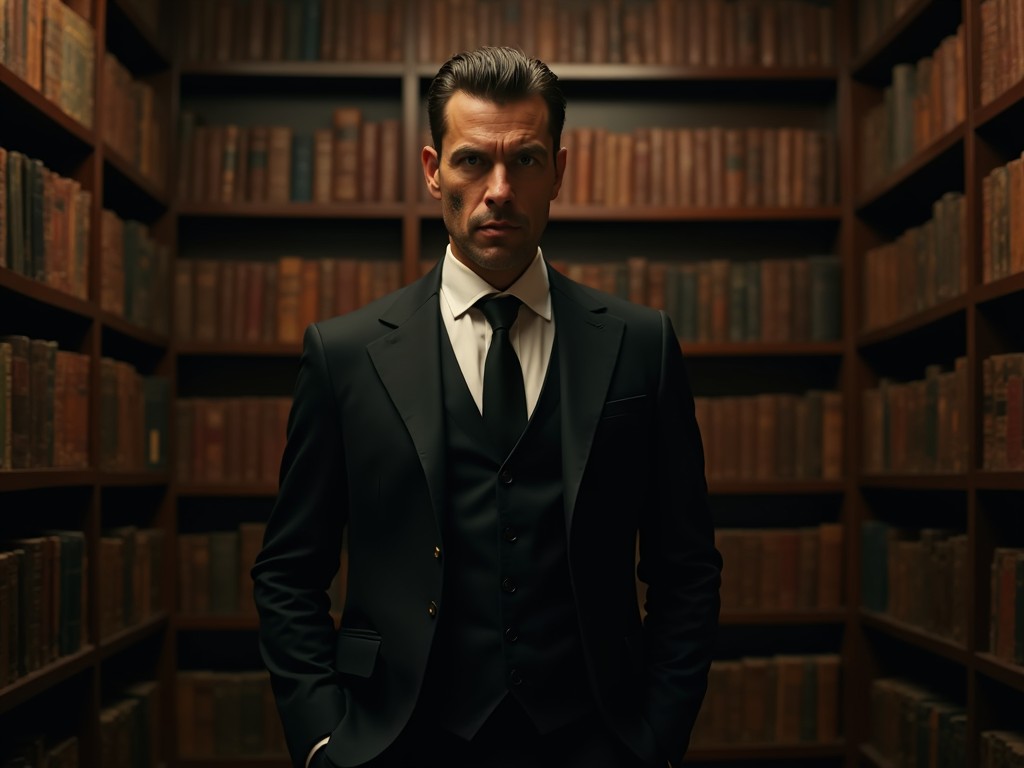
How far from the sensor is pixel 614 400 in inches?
65.4

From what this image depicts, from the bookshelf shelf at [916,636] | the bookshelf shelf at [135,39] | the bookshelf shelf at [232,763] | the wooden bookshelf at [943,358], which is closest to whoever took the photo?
the wooden bookshelf at [943,358]

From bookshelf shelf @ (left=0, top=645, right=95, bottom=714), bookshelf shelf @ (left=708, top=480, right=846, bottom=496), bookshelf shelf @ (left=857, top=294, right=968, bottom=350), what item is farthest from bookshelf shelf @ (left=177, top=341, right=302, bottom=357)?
bookshelf shelf @ (left=857, top=294, right=968, bottom=350)

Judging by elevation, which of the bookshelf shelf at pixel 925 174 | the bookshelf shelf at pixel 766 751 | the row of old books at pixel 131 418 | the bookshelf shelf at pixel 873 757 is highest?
the bookshelf shelf at pixel 925 174

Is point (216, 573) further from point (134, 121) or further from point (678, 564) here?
point (678, 564)

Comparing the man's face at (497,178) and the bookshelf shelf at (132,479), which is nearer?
the man's face at (497,178)

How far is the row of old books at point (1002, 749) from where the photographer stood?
2.49 m

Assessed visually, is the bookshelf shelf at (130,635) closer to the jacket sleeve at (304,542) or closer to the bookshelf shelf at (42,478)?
the bookshelf shelf at (42,478)

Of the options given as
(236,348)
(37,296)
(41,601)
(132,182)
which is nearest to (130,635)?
(41,601)

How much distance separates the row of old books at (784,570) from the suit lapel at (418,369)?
2.20m

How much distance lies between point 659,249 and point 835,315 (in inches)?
24.8

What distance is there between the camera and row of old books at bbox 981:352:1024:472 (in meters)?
2.52

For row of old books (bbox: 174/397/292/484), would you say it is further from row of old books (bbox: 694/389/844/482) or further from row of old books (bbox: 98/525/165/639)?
row of old books (bbox: 694/389/844/482)

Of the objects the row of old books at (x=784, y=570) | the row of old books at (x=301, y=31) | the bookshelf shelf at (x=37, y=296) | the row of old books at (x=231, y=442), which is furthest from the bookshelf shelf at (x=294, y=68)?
the row of old books at (x=784, y=570)

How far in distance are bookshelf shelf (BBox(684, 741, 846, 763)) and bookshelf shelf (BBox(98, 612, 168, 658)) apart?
1.66m
